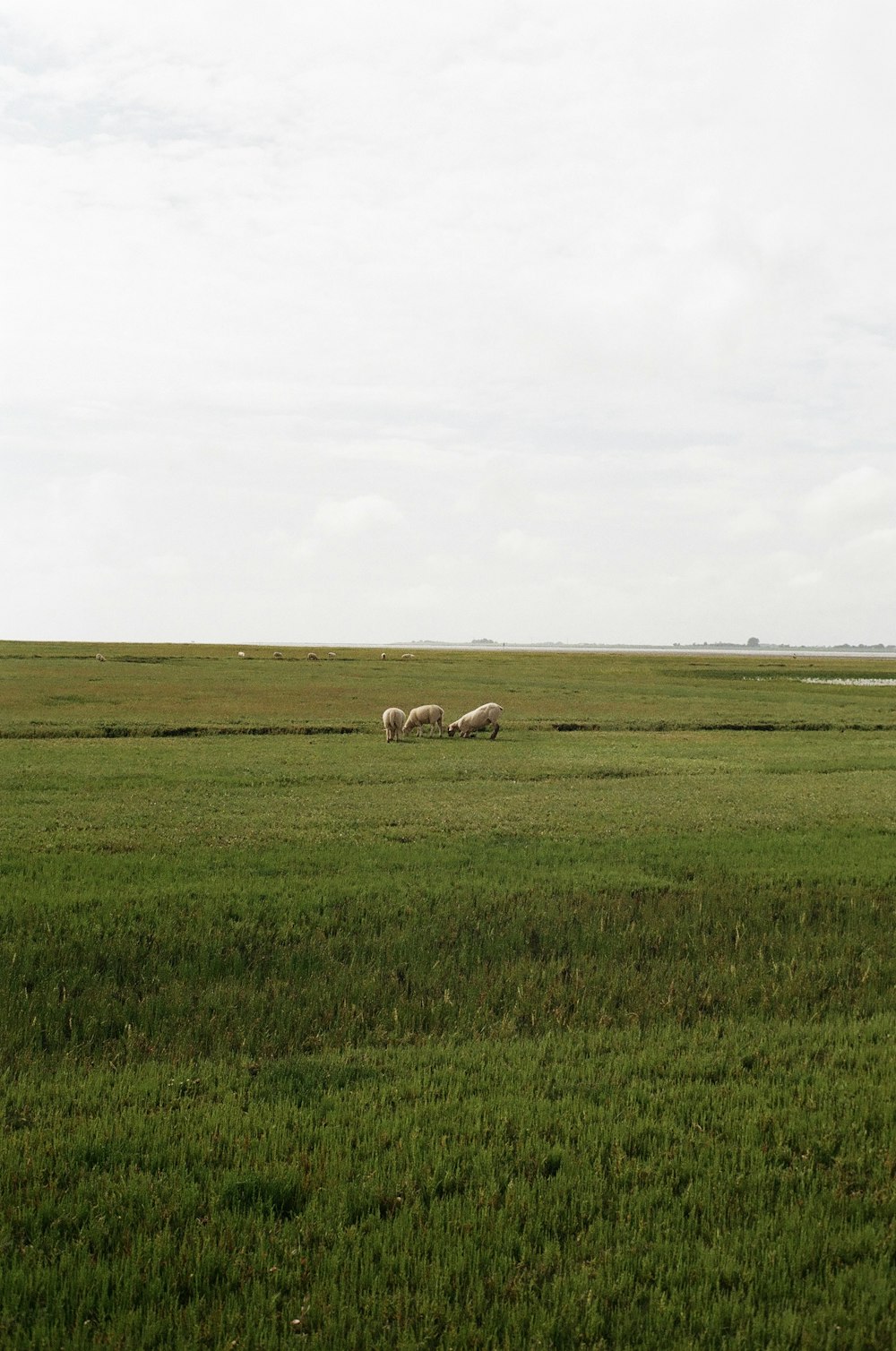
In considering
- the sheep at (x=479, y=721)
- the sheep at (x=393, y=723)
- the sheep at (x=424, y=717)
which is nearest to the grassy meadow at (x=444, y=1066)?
the sheep at (x=393, y=723)

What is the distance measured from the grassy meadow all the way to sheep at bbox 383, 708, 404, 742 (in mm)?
13984

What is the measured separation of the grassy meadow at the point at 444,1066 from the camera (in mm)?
5895

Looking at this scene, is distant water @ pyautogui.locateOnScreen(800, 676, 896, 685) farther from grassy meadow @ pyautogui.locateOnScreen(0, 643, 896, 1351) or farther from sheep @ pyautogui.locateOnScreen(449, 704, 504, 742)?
grassy meadow @ pyautogui.locateOnScreen(0, 643, 896, 1351)

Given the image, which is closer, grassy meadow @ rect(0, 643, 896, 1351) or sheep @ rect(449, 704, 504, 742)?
grassy meadow @ rect(0, 643, 896, 1351)

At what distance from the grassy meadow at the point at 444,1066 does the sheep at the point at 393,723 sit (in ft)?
45.9

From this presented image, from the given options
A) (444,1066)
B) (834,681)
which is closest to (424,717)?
(444,1066)

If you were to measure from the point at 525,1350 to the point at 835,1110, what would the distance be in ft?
13.9

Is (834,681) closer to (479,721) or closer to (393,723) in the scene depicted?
(479,721)

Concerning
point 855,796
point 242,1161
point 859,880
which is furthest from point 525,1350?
point 855,796

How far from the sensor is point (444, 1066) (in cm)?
948

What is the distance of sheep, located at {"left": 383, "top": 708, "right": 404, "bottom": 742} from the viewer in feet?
127

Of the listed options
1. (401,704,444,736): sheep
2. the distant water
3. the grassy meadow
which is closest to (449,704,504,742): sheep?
(401,704,444,736): sheep

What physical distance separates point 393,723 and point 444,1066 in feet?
99.0

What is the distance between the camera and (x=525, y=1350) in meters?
5.44
